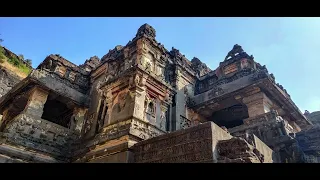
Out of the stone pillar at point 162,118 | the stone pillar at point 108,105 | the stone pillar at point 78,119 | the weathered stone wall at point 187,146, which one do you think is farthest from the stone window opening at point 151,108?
the stone pillar at point 78,119

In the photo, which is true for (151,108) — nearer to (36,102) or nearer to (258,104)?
(258,104)

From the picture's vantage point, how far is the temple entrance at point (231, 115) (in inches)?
583

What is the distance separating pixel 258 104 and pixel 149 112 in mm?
5297

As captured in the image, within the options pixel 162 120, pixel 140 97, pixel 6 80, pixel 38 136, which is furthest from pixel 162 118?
pixel 6 80

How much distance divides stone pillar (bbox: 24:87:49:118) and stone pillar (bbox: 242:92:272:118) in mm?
10338

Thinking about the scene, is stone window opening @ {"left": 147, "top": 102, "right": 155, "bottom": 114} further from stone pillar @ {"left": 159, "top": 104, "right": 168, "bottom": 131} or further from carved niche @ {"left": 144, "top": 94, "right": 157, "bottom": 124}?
stone pillar @ {"left": 159, "top": 104, "right": 168, "bottom": 131}

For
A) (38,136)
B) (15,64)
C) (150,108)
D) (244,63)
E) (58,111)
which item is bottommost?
(38,136)

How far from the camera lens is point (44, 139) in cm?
1176

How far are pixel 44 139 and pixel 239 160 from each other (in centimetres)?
947

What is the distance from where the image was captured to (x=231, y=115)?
50.4 ft

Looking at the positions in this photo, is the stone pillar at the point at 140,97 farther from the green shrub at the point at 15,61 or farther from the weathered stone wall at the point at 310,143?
the green shrub at the point at 15,61

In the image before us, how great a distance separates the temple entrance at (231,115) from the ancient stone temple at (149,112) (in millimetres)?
61

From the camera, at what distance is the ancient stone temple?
6.82 m
